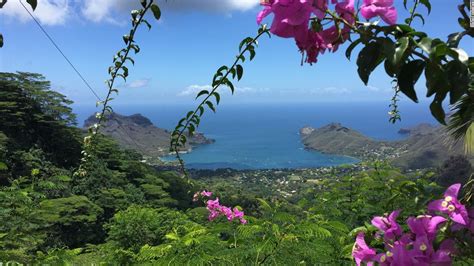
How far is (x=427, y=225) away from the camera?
471 millimetres

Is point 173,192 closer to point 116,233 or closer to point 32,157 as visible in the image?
point 32,157

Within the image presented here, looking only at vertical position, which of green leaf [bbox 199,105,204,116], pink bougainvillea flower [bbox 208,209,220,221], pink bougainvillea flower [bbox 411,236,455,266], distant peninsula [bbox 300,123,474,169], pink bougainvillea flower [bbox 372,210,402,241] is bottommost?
distant peninsula [bbox 300,123,474,169]

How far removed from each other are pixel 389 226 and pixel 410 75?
0.73 feet

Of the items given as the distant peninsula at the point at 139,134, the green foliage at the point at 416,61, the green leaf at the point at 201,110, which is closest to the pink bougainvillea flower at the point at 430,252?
the green foliage at the point at 416,61

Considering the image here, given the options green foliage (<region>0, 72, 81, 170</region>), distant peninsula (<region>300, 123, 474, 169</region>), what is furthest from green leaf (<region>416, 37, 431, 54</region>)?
distant peninsula (<region>300, 123, 474, 169</region>)

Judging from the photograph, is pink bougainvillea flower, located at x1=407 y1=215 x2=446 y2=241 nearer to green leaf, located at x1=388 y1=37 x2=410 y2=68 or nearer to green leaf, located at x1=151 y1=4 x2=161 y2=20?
green leaf, located at x1=388 y1=37 x2=410 y2=68

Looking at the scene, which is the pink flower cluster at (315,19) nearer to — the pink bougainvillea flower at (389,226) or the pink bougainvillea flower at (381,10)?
the pink bougainvillea flower at (381,10)

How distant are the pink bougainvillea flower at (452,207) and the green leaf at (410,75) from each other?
156 mm

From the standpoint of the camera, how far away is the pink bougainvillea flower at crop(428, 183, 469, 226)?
18.1 inches

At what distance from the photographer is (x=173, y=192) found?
17.8m

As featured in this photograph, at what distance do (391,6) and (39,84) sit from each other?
20.9 meters

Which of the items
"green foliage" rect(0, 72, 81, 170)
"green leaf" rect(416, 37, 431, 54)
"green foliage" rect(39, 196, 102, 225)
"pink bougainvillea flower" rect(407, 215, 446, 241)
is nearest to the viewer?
"green leaf" rect(416, 37, 431, 54)

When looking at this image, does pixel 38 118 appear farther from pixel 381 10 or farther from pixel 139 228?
pixel 381 10

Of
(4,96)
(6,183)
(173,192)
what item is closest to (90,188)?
(6,183)
